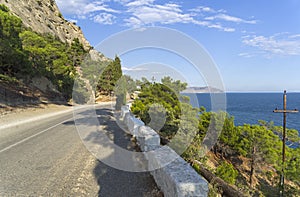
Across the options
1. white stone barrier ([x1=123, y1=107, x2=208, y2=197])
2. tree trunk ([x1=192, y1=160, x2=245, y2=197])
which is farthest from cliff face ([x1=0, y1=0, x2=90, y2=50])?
tree trunk ([x1=192, y1=160, x2=245, y2=197])

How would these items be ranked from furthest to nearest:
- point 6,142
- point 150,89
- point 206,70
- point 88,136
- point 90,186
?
point 150,89 < point 88,136 < point 6,142 < point 206,70 < point 90,186

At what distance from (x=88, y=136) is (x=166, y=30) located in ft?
17.7

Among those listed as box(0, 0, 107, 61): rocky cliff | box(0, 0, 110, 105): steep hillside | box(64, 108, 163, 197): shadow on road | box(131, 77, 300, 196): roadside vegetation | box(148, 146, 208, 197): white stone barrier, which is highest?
box(0, 0, 107, 61): rocky cliff

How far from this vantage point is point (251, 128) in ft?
76.8

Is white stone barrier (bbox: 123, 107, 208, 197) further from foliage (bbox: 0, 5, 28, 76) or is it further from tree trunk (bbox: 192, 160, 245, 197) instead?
foliage (bbox: 0, 5, 28, 76)

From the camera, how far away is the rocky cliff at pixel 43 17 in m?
46.8

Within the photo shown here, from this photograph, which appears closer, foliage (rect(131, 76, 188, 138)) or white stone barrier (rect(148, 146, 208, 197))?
white stone barrier (rect(148, 146, 208, 197))

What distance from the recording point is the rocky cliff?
46.8m

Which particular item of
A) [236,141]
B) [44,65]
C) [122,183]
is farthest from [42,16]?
[122,183]

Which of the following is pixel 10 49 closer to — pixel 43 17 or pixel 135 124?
pixel 135 124

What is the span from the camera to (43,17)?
5919 cm

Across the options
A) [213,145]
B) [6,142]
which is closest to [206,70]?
[6,142]

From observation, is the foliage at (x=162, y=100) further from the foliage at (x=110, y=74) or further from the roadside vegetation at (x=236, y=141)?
the foliage at (x=110, y=74)

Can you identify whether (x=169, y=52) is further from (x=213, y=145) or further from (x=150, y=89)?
(x=213, y=145)
